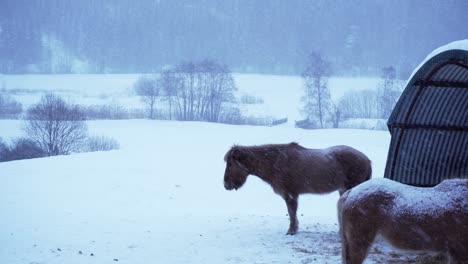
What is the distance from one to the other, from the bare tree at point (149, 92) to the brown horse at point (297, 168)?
49.9m

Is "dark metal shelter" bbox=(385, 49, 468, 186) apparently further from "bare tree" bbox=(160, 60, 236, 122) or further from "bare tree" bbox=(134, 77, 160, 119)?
"bare tree" bbox=(134, 77, 160, 119)

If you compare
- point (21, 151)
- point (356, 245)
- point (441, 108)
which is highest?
point (441, 108)

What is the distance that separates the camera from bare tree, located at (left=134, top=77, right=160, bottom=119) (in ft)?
196

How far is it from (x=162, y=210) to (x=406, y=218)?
424 inches

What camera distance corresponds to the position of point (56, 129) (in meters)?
42.2

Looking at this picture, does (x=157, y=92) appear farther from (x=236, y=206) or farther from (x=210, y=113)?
(x=236, y=206)

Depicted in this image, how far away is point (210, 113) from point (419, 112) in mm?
49774

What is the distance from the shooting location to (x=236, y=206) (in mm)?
16719

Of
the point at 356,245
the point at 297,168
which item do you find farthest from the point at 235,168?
the point at 356,245

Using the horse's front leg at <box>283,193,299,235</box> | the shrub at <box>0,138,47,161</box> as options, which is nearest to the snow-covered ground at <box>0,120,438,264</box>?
the horse's front leg at <box>283,193,299,235</box>

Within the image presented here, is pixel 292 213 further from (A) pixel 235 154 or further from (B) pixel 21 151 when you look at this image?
(B) pixel 21 151

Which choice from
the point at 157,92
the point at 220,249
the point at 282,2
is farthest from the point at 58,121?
the point at 282,2

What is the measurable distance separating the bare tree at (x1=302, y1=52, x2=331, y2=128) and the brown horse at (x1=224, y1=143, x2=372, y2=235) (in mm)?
42885

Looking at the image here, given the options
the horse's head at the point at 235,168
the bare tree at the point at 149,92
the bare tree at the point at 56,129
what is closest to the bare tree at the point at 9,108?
the bare tree at the point at 56,129
